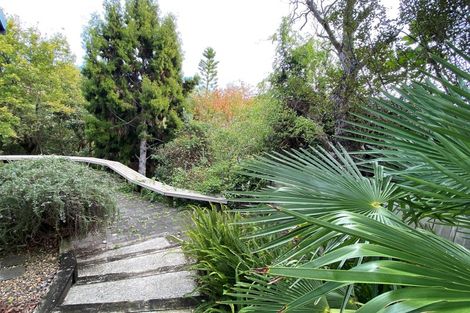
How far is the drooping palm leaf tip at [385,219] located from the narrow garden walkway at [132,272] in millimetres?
1310

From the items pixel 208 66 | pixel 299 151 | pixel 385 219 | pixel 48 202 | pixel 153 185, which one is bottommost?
pixel 153 185

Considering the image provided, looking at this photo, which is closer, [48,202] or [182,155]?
[48,202]

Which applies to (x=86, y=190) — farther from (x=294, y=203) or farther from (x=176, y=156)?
(x=176, y=156)

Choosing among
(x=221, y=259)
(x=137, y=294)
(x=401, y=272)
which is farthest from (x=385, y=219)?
(x=137, y=294)

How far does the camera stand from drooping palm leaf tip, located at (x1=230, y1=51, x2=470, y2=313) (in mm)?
461

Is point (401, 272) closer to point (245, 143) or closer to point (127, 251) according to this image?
point (127, 251)

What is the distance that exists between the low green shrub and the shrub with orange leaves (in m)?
7.05

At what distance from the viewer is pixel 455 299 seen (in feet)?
1.44

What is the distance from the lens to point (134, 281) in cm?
268

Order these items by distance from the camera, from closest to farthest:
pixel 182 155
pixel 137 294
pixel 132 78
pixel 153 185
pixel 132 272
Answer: pixel 137 294 < pixel 132 272 < pixel 153 185 < pixel 182 155 < pixel 132 78

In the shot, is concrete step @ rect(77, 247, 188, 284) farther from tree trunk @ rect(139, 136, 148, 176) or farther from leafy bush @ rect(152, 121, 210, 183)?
tree trunk @ rect(139, 136, 148, 176)

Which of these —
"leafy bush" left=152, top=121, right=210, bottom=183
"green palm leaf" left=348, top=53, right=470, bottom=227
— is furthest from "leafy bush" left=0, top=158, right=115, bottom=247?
"leafy bush" left=152, top=121, right=210, bottom=183

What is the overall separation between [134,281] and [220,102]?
30.7 feet

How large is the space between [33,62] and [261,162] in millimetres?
11639
